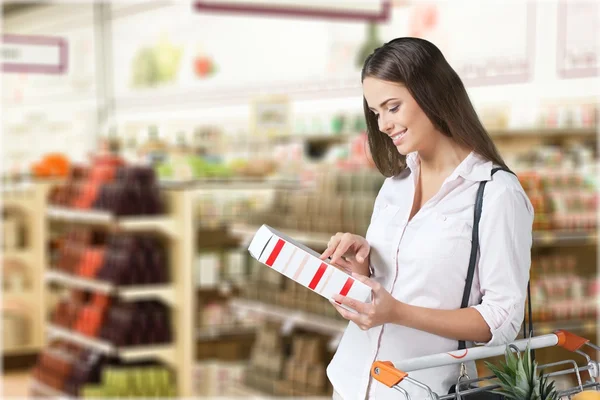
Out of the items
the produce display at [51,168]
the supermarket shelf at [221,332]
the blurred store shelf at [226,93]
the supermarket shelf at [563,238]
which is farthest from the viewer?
the blurred store shelf at [226,93]

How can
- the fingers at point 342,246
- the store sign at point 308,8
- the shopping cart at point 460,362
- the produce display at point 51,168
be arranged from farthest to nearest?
1. the produce display at point 51,168
2. the store sign at point 308,8
3. the fingers at point 342,246
4. the shopping cart at point 460,362

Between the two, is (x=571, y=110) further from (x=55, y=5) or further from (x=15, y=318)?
(x=55, y=5)

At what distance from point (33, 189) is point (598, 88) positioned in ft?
18.2

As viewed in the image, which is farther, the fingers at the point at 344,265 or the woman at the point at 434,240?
the fingers at the point at 344,265

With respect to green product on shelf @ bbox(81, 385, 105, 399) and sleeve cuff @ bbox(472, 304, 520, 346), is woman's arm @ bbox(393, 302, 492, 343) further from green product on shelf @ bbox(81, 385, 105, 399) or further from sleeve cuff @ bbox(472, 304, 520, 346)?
green product on shelf @ bbox(81, 385, 105, 399)

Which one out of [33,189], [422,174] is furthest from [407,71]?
[33,189]

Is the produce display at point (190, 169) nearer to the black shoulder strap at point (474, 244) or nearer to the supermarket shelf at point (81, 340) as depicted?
the supermarket shelf at point (81, 340)

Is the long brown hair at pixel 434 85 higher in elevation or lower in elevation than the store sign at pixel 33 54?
lower

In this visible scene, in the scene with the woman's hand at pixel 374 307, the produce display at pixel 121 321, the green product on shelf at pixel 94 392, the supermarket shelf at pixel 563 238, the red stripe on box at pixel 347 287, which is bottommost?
the green product on shelf at pixel 94 392

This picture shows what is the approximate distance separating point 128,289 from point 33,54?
3.59 meters

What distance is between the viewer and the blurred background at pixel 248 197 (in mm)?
5391

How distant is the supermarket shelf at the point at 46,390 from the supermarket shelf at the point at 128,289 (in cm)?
80

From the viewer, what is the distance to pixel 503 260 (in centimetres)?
165

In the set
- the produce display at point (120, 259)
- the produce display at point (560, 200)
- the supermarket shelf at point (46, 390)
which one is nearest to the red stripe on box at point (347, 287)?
the produce display at point (560, 200)
